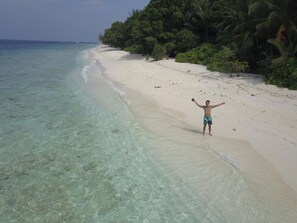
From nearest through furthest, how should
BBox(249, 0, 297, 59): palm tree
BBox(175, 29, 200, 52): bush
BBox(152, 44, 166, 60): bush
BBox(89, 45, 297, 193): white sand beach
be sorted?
1. BBox(89, 45, 297, 193): white sand beach
2. BBox(249, 0, 297, 59): palm tree
3. BBox(152, 44, 166, 60): bush
4. BBox(175, 29, 200, 52): bush

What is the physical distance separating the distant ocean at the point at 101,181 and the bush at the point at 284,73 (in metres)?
8.23

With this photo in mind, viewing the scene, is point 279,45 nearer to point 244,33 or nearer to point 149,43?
point 244,33

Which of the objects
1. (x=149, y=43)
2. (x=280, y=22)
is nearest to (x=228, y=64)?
(x=280, y=22)

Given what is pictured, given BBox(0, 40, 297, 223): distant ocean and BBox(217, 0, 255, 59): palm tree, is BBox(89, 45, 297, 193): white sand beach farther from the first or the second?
BBox(217, 0, 255, 59): palm tree

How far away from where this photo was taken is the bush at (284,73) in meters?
16.7

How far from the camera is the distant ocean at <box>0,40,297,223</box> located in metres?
7.04

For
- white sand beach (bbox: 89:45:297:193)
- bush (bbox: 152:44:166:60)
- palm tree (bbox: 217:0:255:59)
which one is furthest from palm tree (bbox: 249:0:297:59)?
bush (bbox: 152:44:166:60)

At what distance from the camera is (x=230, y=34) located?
25891mm

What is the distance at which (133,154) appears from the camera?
33.9 feet

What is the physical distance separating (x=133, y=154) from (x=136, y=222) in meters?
3.65

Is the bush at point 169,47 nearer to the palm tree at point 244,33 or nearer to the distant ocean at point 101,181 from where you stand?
the palm tree at point 244,33

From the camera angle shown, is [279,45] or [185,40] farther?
[185,40]

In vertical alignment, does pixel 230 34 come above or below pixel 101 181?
above

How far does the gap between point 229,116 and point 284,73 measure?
5.74 metres
